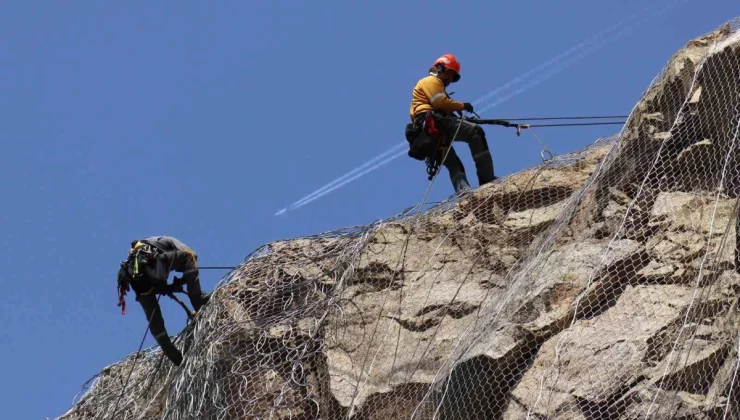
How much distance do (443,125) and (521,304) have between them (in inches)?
149

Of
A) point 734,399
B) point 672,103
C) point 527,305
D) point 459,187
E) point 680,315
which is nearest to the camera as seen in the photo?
point 734,399

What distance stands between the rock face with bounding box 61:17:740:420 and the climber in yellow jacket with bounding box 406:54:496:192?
3.47 ft

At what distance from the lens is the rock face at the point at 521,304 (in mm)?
10461

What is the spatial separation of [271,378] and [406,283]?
1425 mm

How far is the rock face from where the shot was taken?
10.5 m

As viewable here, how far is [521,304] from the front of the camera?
1140cm

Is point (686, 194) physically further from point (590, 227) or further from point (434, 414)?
point (434, 414)

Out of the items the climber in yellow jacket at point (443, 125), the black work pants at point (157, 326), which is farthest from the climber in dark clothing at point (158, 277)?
the climber in yellow jacket at point (443, 125)

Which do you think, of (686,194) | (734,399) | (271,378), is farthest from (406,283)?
(734,399)

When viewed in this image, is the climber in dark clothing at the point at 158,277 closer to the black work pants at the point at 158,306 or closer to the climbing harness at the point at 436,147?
the black work pants at the point at 158,306

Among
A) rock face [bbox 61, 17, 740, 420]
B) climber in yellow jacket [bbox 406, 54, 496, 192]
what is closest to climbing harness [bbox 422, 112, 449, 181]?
climber in yellow jacket [bbox 406, 54, 496, 192]

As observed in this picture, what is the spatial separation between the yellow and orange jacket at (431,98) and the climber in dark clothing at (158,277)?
8.95ft

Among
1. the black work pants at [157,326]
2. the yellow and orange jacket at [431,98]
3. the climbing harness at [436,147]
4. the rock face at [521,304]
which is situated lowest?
the rock face at [521,304]

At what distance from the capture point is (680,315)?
10.6 m
